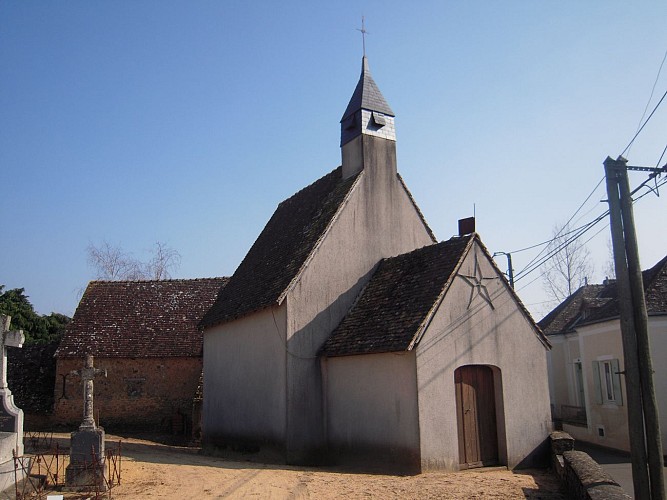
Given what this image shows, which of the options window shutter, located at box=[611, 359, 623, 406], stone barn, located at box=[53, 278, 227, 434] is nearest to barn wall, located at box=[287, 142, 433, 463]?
window shutter, located at box=[611, 359, 623, 406]

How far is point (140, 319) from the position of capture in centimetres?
3114

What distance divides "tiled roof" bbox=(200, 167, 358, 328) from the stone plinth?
19.4ft

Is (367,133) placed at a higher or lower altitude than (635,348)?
higher

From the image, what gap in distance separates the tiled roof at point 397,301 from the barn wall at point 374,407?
1.19 ft

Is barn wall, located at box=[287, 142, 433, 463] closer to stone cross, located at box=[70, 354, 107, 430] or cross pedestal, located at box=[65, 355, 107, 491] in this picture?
stone cross, located at box=[70, 354, 107, 430]

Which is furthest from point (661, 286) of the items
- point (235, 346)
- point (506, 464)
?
point (235, 346)

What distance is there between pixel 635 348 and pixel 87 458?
35.3 feet

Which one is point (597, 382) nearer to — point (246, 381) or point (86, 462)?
point (246, 381)

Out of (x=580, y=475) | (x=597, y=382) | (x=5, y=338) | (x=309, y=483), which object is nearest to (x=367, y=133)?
(x=309, y=483)

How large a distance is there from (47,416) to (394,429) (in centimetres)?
2080

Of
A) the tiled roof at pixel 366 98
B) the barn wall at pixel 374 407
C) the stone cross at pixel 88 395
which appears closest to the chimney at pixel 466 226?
the barn wall at pixel 374 407

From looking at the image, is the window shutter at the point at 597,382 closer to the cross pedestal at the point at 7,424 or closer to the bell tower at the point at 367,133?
the bell tower at the point at 367,133

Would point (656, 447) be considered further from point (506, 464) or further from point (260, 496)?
point (260, 496)

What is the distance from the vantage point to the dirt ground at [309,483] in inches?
461
